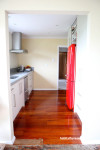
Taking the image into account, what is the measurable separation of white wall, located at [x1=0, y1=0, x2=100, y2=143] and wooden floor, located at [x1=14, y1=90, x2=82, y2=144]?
0.40 metres

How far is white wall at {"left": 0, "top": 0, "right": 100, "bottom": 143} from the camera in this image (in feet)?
4.21

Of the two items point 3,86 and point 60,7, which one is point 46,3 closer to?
point 60,7

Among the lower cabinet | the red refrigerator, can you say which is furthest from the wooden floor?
the red refrigerator

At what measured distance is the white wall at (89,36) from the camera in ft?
4.21

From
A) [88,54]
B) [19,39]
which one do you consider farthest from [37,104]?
[19,39]

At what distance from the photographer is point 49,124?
78.5 inches

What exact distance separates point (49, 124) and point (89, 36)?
182 centimetres

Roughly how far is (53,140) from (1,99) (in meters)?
1.09

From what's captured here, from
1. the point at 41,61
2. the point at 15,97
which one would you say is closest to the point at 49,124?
the point at 15,97

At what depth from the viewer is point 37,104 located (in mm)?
2908

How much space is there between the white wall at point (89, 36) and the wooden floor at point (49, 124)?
15.8 inches

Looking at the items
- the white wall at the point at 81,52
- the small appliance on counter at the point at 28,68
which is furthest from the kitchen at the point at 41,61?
the white wall at the point at 81,52

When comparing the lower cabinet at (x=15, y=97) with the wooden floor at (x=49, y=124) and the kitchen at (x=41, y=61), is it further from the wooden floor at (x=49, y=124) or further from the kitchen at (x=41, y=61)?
the kitchen at (x=41, y=61)

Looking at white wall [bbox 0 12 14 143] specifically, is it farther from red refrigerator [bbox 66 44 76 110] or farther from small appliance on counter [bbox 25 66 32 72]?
small appliance on counter [bbox 25 66 32 72]
